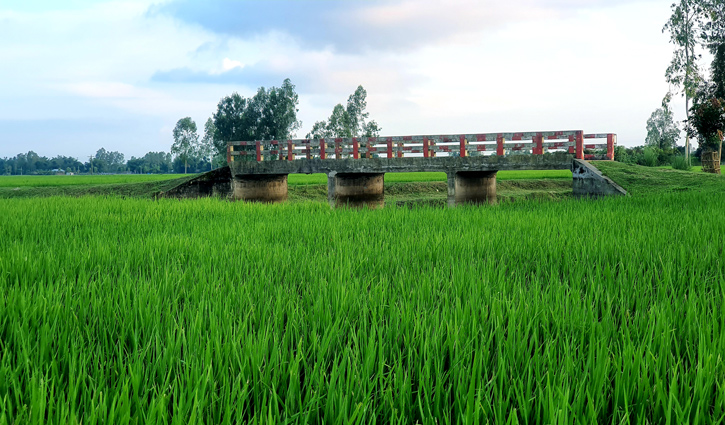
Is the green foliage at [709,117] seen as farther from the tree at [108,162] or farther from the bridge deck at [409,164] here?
the tree at [108,162]

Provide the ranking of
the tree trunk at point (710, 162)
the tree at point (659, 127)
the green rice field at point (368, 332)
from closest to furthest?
the green rice field at point (368, 332), the tree trunk at point (710, 162), the tree at point (659, 127)

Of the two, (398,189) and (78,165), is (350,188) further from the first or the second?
(78,165)

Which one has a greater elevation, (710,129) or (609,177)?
(710,129)

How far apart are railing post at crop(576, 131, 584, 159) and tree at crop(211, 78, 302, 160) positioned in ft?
110

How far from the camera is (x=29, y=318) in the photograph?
2459mm

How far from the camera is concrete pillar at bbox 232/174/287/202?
63.7 ft

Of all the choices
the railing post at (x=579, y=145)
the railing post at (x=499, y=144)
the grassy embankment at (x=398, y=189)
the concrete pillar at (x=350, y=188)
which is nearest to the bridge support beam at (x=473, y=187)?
the railing post at (x=499, y=144)

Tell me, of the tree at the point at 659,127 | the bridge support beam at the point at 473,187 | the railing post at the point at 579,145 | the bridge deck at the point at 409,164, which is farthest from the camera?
the tree at the point at 659,127

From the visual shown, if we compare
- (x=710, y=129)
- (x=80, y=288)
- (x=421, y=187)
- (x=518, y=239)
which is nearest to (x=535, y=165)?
(x=710, y=129)

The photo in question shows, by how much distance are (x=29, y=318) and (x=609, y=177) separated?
14.4 metres

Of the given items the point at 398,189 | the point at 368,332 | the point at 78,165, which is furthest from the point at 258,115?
the point at 78,165

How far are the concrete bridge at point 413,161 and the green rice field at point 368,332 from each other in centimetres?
1076

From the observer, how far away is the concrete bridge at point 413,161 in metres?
16.0

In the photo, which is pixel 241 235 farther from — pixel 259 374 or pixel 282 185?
pixel 282 185
